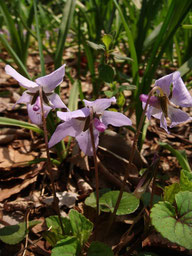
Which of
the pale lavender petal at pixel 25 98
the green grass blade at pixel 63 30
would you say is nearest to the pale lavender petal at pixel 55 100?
the pale lavender petal at pixel 25 98

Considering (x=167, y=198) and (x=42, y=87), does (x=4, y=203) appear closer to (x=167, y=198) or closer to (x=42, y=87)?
(x=42, y=87)

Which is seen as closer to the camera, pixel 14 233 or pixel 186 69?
pixel 14 233

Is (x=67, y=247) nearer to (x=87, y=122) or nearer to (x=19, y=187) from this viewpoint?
(x=87, y=122)

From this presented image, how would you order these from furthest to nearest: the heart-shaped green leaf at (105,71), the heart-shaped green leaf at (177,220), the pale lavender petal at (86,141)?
the heart-shaped green leaf at (105,71) < the pale lavender petal at (86,141) < the heart-shaped green leaf at (177,220)

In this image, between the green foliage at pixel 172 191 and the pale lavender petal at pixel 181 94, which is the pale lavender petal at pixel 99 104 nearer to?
the pale lavender petal at pixel 181 94

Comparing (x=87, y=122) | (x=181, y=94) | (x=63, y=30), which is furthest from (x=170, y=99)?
(x=63, y=30)

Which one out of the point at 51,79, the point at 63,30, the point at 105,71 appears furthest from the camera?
the point at 63,30
